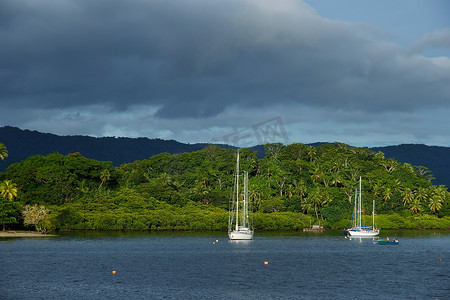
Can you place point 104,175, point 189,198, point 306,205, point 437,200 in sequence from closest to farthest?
point 306,205 < point 189,198 < point 437,200 < point 104,175

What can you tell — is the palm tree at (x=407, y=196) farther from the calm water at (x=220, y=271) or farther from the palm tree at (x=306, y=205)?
the calm water at (x=220, y=271)

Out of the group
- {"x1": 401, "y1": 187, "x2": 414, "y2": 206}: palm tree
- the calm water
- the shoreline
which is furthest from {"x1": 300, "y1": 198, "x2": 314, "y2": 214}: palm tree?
the shoreline

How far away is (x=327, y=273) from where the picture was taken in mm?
68188

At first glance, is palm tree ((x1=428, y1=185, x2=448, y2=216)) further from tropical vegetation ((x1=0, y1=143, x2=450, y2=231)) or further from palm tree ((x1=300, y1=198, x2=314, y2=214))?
palm tree ((x1=300, y1=198, x2=314, y2=214))

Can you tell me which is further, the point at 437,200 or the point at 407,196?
the point at 407,196

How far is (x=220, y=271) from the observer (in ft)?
229

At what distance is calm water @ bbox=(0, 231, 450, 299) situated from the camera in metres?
53.5

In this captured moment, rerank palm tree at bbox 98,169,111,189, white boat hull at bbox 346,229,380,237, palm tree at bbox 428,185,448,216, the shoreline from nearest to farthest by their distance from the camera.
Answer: the shoreline → white boat hull at bbox 346,229,380,237 → palm tree at bbox 428,185,448,216 → palm tree at bbox 98,169,111,189

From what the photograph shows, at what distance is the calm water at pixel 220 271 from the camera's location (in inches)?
2105

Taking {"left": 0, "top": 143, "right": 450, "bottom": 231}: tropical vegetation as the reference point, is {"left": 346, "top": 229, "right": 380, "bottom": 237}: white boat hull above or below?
below

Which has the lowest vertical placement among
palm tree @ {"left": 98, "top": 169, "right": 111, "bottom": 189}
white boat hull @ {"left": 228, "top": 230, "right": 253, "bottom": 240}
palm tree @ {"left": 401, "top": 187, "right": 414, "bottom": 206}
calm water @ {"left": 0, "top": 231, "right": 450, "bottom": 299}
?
calm water @ {"left": 0, "top": 231, "right": 450, "bottom": 299}

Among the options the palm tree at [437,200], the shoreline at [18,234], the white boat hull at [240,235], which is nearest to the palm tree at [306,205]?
the palm tree at [437,200]

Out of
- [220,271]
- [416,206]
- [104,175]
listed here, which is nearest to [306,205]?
[416,206]

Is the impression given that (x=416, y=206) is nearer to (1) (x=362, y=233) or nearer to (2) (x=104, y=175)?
(1) (x=362, y=233)
